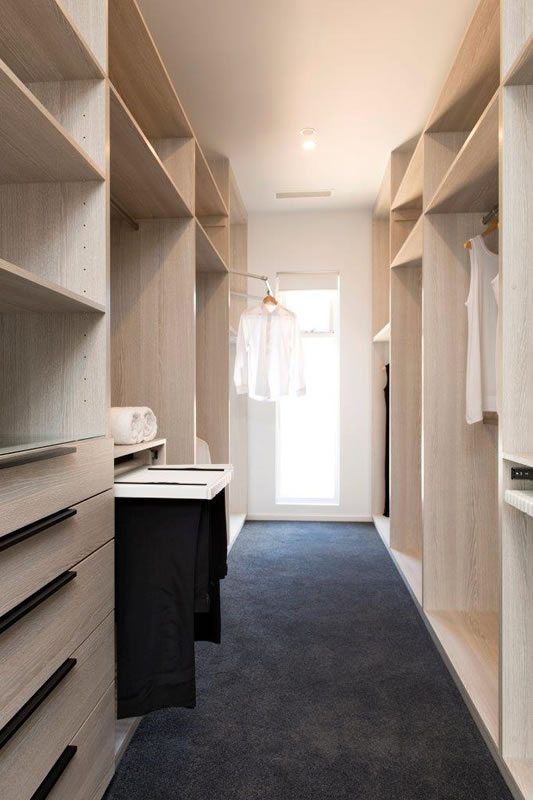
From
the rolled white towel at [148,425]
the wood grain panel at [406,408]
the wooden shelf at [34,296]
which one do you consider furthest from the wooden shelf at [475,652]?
the wooden shelf at [34,296]

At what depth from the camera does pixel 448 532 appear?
244 cm

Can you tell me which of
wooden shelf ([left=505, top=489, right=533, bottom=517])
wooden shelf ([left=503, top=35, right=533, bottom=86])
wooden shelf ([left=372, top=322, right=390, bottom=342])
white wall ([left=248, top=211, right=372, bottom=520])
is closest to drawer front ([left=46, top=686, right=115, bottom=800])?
wooden shelf ([left=505, top=489, right=533, bottom=517])

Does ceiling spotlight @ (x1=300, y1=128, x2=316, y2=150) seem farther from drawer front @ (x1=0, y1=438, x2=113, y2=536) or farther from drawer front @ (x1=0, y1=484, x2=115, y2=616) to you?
drawer front @ (x1=0, y1=484, x2=115, y2=616)

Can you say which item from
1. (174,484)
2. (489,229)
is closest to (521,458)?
(174,484)

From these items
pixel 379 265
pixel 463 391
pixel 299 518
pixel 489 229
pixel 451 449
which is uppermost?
pixel 379 265

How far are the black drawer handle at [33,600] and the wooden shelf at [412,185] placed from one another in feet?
8.07

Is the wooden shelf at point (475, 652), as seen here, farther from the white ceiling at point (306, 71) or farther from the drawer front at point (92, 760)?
the white ceiling at point (306, 71)

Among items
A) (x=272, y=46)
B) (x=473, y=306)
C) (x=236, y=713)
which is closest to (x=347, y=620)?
(x=236, y=713)

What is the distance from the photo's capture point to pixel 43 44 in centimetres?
125

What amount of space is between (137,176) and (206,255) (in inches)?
39.3

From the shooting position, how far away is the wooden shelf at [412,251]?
271 centimetres

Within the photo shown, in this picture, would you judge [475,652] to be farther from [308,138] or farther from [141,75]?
[308,138]

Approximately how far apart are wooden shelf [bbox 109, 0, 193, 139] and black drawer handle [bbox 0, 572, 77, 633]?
1.70 metres

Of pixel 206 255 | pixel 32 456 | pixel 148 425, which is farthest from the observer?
pixel 206 255
